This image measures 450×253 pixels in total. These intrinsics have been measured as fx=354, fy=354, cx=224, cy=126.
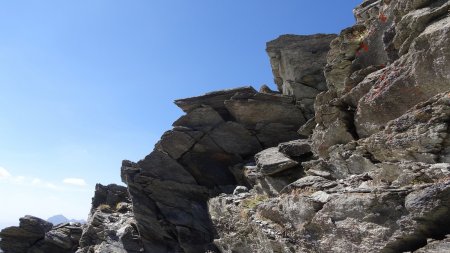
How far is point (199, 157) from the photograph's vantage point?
5353 cm

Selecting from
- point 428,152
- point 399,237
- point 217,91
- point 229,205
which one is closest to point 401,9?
point 428,152

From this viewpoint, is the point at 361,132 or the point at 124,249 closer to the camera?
the point at 361,132

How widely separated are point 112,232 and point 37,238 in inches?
909

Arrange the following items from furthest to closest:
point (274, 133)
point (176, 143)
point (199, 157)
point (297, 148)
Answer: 1. point (199, 157)
2. point (176, 143)
3. point (274, 133)
4. point (297, 148)

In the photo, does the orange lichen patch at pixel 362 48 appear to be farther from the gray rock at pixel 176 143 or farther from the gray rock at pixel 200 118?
the gray rock at pixel 176 143

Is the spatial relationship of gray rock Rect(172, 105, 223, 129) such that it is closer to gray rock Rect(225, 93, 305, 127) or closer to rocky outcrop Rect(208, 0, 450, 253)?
gray rock Rect(225, 93, 305, 127)

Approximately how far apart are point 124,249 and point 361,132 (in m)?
37.9

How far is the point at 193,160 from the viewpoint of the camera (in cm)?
5334

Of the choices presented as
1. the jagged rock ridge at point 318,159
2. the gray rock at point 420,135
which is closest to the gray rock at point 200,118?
the jagged rock ridge at point 318,159

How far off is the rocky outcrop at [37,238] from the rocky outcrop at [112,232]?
8.15 m

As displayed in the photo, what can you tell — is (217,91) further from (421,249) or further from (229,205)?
(421,249)

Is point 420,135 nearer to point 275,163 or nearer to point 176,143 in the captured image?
point 275,163

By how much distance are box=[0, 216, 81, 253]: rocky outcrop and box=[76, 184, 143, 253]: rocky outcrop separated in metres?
8.15

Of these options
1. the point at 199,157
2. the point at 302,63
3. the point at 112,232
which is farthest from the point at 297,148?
the point at 112,232
